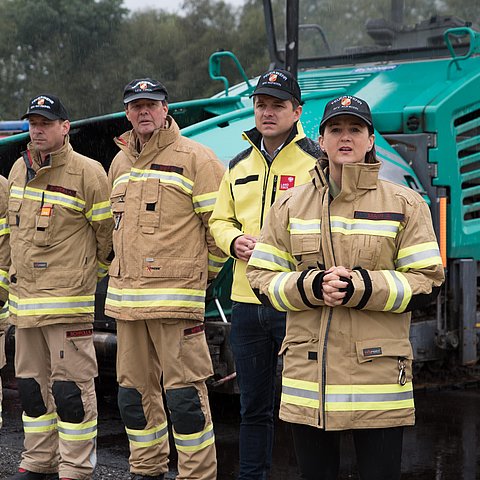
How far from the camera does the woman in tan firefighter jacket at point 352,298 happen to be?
330 cm

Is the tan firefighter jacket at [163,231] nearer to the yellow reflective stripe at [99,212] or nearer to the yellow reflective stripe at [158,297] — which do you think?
the yellow reflective stripe at [158,297]

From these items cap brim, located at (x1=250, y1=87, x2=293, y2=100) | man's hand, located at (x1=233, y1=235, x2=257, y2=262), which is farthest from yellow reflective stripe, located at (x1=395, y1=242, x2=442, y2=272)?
cap brim, located at (x1=250, y1=87, x2=293, y2=100)

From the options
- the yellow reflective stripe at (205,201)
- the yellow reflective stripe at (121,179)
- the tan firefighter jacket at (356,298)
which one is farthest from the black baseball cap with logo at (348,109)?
the yellow reflective stripe at (121,179)

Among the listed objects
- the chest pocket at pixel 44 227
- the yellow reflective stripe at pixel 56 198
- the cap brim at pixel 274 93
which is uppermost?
the cap brim at pixel 274 93

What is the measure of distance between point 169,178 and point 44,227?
0.67 m

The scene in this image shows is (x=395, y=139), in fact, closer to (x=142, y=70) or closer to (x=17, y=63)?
(x=142, y=70)

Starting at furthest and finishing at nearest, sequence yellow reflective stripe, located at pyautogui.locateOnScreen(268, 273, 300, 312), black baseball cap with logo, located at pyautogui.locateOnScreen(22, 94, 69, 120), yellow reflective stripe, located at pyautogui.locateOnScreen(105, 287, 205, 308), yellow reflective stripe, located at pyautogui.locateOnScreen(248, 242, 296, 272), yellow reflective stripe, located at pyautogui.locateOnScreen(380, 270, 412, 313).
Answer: black baseball cap with logo, located at pyautogui.locateOnScreen(22, 94, 69, 120) → yellow reflective stripe, located at pyautogui.locateOnScreen(105, 287, 205, 308) → yellow reflective stripe, located at pyautogui.locateOnScreen(248, 242, 296, 272) → yellow reflective stripe, located at pyautogui.locateOnScreen(268, 273, 300, 312) → yellow reflective stripe, located at pyautogui.locateOnScreen(380, 270, 412, 313)

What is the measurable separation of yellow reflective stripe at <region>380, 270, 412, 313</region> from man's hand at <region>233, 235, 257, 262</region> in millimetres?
962

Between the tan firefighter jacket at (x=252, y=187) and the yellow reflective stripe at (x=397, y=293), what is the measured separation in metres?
1.04

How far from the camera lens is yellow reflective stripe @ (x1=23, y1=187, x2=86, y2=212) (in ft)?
16.0

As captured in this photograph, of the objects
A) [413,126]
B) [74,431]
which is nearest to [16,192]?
[74,431]

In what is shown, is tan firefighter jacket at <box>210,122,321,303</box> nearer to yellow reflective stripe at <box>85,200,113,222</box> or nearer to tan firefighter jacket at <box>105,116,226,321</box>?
tan firefighter jacket at <box>105,116,226,321</box>

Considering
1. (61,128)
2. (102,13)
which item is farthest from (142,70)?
(61,128)

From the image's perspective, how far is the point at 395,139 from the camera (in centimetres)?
623
